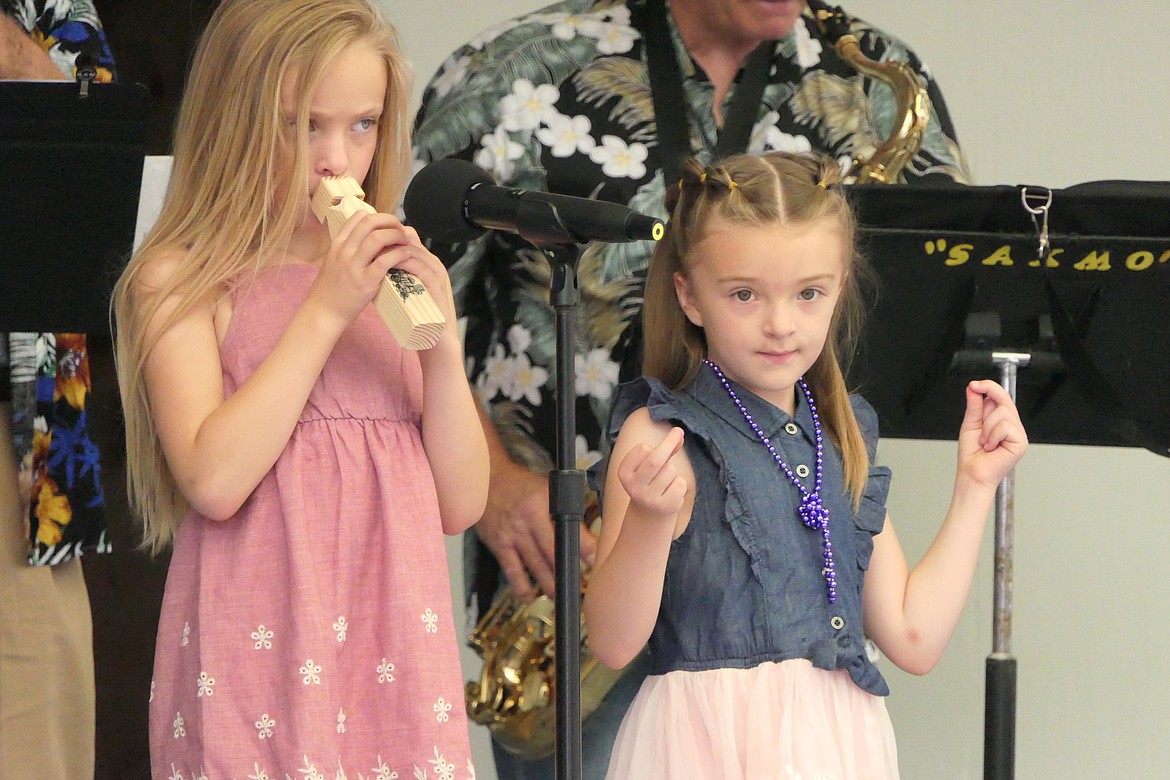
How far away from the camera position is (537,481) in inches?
76.8

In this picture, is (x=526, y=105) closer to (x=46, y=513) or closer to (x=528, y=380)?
(x=528, y=380)

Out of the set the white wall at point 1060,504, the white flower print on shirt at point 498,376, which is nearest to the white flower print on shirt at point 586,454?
the white flower print on shirt at point 498,376

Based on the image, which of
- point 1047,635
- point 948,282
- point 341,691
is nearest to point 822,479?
point 948,282

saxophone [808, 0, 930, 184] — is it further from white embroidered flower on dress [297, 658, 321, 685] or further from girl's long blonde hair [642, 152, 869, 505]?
white embroidered flower on dress [297, 658, 321, 685]

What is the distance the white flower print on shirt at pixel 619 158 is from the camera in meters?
1.99

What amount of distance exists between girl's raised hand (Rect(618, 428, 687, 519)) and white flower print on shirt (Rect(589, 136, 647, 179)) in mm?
641

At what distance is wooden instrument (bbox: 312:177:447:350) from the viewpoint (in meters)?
1.38

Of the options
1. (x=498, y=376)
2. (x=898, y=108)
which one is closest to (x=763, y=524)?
(x=498, y=376)

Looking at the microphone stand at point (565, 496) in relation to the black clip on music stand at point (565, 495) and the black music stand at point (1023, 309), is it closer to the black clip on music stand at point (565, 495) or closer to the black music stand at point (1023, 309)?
the black clip on music stand at point (565, 495)

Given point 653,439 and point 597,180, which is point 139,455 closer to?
point 653,439

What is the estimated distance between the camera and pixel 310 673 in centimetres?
140

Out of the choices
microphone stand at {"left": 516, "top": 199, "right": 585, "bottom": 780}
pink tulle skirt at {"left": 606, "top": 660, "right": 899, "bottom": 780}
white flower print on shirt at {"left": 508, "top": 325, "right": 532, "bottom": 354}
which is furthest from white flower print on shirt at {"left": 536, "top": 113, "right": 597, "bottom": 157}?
pink tulle skirt at {"left": 606, "top": 660, "right": 899, "bottom": 780}

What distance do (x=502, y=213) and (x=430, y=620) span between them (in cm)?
39

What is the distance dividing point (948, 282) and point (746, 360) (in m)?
0.33
